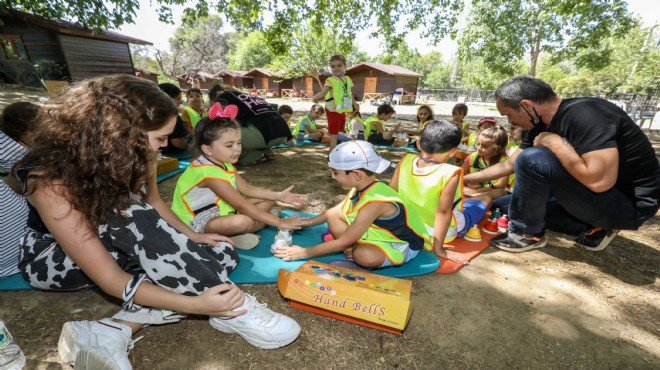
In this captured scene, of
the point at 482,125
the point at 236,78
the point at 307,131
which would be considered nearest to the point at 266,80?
the point at 236,78

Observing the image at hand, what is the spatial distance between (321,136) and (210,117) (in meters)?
4.53

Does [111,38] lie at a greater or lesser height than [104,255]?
greater

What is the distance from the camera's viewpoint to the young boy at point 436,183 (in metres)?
2.24

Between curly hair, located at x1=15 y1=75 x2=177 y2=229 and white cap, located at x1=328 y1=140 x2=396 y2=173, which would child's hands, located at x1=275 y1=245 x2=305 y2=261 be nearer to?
white cap, located at x1=328 y1=140 x2=396 y2=173

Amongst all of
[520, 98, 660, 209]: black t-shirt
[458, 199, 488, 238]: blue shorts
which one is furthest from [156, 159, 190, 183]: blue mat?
[520, 98, 660, 209]: black t-shirt

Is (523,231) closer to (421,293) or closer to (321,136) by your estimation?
(421,293)

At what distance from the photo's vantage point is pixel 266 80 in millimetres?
35000

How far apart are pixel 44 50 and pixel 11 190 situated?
17.5 metres

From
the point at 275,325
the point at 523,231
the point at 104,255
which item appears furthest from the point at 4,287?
the point at 523,231

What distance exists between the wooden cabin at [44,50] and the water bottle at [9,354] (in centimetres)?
1513

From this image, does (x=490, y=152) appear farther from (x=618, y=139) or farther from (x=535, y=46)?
(x=535, y=46)

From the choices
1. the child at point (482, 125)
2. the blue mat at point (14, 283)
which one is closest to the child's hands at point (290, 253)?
the blue mat at point (14, 283)

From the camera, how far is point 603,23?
40.9 ft

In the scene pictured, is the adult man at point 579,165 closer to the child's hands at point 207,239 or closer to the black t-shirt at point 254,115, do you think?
the child's hands at point 207,239
